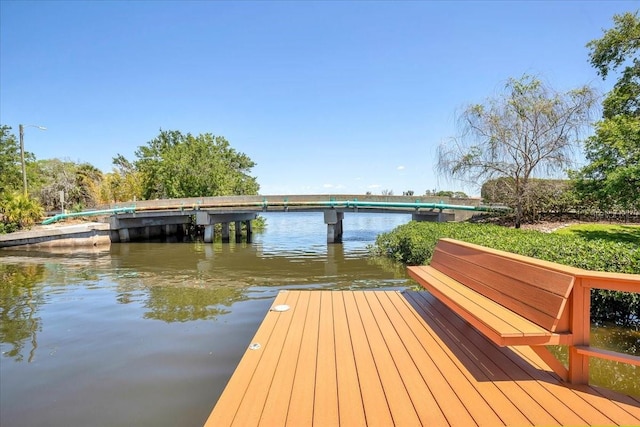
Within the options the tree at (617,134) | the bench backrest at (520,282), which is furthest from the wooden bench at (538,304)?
the tree at (617,134)

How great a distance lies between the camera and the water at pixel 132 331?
12.7ft

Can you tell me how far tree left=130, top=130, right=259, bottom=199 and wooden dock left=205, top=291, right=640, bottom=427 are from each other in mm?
30974

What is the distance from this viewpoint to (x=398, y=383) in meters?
2.90

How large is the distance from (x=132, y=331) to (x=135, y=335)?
0.28m

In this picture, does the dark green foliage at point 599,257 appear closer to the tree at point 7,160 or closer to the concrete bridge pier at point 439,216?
the concrete bridge pier at point 439,216

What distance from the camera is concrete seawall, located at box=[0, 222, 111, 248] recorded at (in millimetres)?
20859

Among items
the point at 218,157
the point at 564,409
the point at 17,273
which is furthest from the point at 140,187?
the point at 564,409

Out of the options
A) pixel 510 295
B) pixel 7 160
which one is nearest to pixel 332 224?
pixel 510 295

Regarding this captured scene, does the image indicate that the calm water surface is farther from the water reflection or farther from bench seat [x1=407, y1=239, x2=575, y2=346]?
bench seat [x1=407, y1=239, x2=575, y2=346]

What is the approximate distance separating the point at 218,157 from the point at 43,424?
3385 cm

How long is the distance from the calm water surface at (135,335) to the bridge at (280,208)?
29.8 feet

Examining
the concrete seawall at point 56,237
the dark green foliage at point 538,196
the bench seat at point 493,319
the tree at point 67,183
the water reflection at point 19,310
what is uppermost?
the tree at point 67,183

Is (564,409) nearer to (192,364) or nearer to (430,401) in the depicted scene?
(430,401)

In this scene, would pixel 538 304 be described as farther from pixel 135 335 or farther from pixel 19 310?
pixel 19 310
